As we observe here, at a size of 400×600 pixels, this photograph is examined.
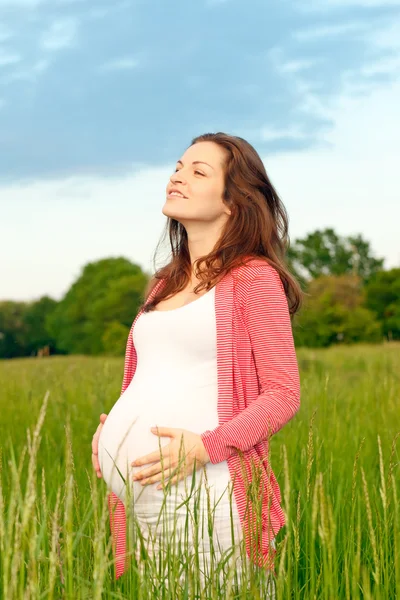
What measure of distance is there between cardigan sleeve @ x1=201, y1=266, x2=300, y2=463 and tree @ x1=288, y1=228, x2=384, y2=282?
60.8 m

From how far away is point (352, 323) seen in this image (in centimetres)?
4381

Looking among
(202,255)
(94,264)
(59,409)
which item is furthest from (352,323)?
(202,255)

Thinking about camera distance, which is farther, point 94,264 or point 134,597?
point 94,264

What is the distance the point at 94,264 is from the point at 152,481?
5261cm

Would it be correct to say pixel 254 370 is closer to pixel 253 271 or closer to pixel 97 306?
pixel 253 271

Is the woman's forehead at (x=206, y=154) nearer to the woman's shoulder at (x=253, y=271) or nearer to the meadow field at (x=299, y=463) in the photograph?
the woman's shoulder at (x=253, y=271)

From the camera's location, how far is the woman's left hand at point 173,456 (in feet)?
7.06

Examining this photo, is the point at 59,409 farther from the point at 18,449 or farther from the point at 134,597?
the point at 134,597

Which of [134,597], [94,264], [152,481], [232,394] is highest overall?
[94,264]

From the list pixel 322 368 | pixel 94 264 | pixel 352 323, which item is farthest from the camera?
pixel 94 264

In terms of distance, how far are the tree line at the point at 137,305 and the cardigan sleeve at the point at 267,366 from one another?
30.5m

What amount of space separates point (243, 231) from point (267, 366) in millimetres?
537

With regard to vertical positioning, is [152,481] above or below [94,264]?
below

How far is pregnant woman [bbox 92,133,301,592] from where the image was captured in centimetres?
226
